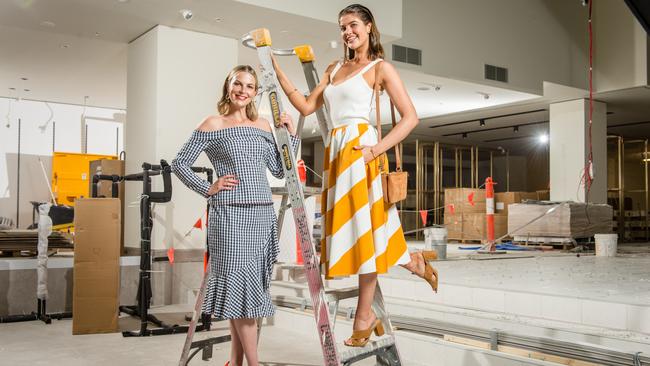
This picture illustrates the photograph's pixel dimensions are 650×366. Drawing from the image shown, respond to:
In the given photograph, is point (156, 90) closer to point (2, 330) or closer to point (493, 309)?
point (2, 330)

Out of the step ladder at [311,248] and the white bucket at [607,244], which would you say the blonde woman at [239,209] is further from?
the white bucket at [607,244]

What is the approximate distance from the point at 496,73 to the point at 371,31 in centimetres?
830

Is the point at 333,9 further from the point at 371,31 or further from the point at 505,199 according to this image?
the point at 505,199

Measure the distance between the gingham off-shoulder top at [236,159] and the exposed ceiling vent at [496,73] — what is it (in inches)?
314

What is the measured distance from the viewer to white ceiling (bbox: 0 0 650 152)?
6047 millimetres

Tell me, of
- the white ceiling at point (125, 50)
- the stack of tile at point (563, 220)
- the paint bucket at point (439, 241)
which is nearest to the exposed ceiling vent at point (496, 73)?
the white ceiling at point (125, 50)

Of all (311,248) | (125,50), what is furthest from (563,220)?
(311,248)

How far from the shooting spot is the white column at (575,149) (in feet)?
36.4

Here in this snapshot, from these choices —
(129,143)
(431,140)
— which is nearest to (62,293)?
(129,143)

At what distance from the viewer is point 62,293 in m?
5.77

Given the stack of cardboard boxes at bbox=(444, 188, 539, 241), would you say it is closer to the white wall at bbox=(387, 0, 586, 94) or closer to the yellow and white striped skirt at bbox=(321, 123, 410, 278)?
the white wall at bbox=(387, 0, 586, 94)

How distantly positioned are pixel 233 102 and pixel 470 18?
26.2ft

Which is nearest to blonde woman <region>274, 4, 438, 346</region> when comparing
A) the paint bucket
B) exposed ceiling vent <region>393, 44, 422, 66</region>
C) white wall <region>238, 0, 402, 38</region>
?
white wall <region>238, 0, 402, 38</region>

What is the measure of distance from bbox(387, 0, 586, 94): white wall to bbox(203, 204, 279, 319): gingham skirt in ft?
21.7
